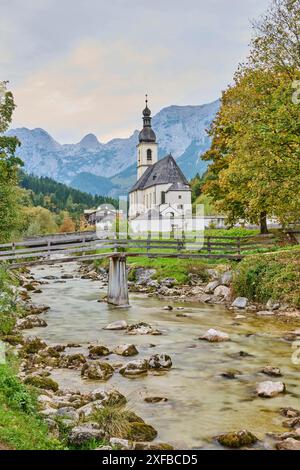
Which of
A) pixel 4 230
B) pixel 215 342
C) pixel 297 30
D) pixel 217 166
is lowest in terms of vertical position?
pixel 215 342

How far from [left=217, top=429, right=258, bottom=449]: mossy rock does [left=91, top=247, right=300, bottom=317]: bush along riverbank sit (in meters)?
14.3

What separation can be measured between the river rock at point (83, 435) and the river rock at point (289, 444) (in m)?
3.32

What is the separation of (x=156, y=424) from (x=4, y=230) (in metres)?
30.5

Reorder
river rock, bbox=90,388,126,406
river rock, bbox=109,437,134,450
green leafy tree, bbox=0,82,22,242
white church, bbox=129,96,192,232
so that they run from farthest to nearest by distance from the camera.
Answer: white church, bbox=129,96,192,232
green leafy tree, bbox=0,82,22,242
river rock, bbox=90,388,126,406
river rock, bbox=109,437,134,450

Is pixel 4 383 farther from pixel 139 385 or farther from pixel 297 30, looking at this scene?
pixel 297 30

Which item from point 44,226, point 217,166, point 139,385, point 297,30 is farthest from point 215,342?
point 44,226

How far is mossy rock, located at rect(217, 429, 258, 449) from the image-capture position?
9.53 m

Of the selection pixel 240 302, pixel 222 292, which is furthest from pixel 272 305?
pixel 222 292

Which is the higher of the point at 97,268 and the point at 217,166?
the point at 217,166

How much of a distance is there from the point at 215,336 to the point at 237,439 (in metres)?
9.72

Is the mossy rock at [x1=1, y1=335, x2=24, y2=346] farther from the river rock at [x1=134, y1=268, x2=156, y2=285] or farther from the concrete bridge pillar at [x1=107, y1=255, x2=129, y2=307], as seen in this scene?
the river rock at [x1=134, y1=268, x2=156, y2=285]

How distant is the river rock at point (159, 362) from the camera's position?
50.5 feet

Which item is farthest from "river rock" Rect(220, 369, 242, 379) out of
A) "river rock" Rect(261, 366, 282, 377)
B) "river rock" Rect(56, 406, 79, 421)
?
"river rock" Rect(56, 406, 79, 421)

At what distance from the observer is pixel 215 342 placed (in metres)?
19.0
